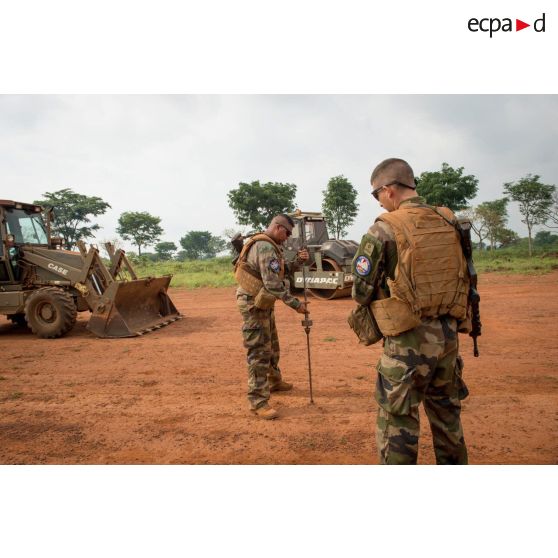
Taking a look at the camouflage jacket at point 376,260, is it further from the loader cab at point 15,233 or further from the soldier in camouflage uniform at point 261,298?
the loader cab at point 15,233

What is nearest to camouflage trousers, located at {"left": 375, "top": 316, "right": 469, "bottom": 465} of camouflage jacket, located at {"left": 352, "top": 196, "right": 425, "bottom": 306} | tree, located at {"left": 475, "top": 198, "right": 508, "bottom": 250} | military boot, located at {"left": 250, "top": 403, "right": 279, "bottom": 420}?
camouflage jacket, located at {"left": 352, "top": 196, "right": 425, "bottom": 306}

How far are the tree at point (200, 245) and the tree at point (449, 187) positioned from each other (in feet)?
138

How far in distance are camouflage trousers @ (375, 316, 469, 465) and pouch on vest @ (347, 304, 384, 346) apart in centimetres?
9

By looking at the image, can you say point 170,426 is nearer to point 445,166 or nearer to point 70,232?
point 445,166

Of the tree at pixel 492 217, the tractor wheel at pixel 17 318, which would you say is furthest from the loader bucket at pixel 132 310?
the tree at pixel 492 217

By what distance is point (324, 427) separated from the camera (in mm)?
3584

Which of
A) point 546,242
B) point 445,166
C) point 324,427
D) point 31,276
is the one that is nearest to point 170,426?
point 324,427

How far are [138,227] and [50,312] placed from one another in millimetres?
35930

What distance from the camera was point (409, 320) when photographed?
2.21 m

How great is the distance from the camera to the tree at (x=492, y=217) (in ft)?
111

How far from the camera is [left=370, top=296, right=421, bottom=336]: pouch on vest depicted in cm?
221

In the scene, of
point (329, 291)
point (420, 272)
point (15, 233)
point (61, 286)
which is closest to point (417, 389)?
point (420, 272)

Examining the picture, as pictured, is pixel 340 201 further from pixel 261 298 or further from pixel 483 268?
pixel 261 298
